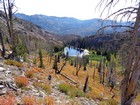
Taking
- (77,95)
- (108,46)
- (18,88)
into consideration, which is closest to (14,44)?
(77,95)

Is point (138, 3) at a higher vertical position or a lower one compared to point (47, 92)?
higher

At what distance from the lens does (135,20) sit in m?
7.36

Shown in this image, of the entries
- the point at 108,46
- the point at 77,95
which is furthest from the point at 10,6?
the point at 108,46

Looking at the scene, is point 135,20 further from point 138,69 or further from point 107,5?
point 138,69

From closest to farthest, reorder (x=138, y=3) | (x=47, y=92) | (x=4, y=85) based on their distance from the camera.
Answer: (x=138, y=3) → (x=4, y=85) → (x=47, y=92)

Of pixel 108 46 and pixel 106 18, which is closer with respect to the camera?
pixel 106 18

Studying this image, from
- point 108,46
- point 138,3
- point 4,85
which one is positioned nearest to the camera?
point 138,3

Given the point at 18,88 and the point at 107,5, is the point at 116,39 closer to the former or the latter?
the point at 107,5

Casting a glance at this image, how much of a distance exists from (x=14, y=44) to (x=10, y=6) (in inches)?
162

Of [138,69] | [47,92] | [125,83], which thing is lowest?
[47,92]

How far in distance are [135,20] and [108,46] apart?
1389mm

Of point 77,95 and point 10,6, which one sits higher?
point 10,6

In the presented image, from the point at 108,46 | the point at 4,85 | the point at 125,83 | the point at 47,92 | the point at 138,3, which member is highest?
the point at 138,3

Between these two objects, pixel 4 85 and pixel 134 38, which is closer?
pixel 134 38
